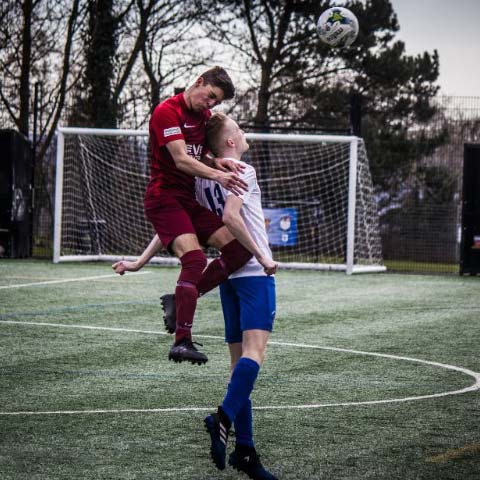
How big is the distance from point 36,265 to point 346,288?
697cm

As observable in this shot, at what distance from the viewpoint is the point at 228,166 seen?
529 cm

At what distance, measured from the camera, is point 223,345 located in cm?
980

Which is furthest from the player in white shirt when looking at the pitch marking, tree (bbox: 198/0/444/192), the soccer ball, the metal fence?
tree (bbox: 198/0/444/192)

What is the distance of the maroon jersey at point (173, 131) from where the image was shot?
6035mm

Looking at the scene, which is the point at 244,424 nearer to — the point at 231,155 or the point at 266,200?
the point at 231,155

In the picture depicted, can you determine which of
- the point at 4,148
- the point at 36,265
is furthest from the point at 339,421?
the point at 4,148

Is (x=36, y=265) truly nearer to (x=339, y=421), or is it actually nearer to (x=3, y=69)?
(x=3, y=69)

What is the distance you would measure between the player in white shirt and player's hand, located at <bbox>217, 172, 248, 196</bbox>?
28mm

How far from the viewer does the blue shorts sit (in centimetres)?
502

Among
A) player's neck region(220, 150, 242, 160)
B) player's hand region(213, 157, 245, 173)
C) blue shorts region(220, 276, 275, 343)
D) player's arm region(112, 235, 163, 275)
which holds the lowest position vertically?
blue shorts region(220, 276, 275, 343)

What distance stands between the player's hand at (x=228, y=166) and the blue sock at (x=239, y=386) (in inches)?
37.6

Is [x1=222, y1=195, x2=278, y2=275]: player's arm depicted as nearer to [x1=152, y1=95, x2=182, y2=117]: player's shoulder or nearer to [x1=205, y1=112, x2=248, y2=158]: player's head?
[x1=205, y1=112, x2=248, y2=158]: player's head

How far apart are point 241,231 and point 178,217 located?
1371 millimetres

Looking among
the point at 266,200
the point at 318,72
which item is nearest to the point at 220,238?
the point at 266,200
